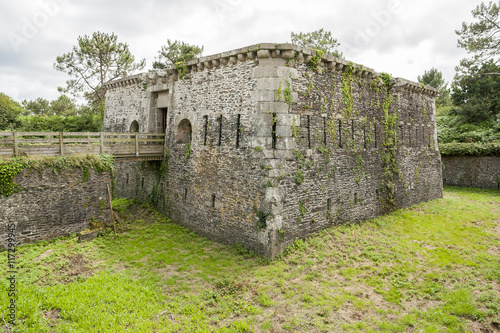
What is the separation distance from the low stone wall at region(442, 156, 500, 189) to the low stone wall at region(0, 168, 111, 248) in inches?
927

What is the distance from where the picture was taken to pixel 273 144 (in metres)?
9.88

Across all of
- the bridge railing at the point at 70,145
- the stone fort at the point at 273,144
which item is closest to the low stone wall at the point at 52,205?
the bridge railing at the point at 70,145

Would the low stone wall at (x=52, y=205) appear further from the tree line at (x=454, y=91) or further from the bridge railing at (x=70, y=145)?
the tree line at (x=454, y=91)

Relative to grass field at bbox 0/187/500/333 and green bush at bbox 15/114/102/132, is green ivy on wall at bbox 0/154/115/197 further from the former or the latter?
green bush at bbox 15/114/102/132

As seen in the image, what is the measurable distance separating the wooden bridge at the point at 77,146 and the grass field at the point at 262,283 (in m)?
3.02

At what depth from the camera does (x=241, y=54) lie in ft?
34.0

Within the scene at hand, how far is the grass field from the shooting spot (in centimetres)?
655

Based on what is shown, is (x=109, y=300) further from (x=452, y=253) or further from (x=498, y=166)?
(x=498, y=166)

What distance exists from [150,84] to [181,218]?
7.05 meters

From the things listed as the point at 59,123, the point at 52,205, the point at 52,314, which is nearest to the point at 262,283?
the point at 52,314

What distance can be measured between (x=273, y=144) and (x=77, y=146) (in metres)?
7.34

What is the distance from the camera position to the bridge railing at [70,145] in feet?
32.4

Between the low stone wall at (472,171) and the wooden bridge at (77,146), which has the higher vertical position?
the wooden bridge at (77,146)

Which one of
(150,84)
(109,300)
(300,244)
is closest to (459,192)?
(300,244)
